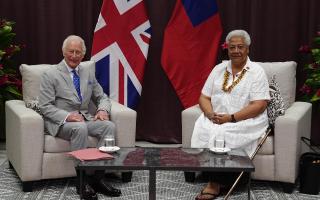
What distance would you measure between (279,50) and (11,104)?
2.43 metres

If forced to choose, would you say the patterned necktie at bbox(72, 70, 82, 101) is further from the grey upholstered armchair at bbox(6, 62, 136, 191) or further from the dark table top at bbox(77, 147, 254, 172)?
the dark table top at bbox(77, 147, 254, 172)

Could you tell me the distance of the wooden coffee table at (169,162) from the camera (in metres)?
2.63

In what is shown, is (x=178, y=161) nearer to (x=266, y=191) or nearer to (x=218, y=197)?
(x=218, y=197)

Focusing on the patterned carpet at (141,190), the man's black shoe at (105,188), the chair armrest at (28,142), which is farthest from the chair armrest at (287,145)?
the chair armrest at (28,142)

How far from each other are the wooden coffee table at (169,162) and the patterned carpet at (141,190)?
0.57 metres

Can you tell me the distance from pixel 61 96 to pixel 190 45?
1430 mm

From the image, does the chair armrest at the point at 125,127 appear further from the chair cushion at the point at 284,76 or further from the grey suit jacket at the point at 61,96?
the chair cushion at the point at 284,76

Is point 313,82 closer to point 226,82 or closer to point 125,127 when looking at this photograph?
point 226,82

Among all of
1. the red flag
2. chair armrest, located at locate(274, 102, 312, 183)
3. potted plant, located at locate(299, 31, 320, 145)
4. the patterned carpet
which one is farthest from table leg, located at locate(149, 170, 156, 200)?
the red flag

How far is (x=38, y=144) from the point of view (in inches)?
136

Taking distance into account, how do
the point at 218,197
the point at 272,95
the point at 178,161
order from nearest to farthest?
the point at 178,161 < the point at 218,197 < the point at 272,95

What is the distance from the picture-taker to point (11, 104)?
3877mm

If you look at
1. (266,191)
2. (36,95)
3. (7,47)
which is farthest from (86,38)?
(266,191)

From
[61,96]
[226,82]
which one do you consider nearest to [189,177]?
[226,82]
